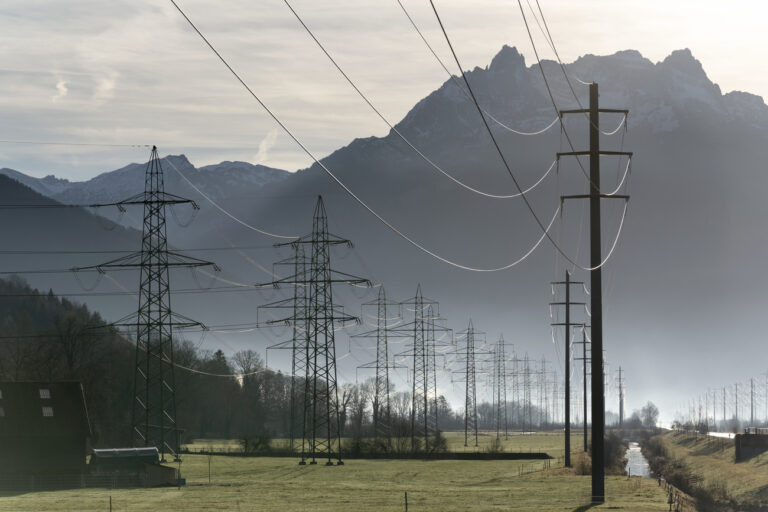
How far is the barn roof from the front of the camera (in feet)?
250

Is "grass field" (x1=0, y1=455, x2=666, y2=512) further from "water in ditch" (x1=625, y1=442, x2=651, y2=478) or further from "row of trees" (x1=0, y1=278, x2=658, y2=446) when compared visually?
"water in ditch" (x1=625, y1=442, x2=651, y2=478)

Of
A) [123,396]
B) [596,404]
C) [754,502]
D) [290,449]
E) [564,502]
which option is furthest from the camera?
[123,396]

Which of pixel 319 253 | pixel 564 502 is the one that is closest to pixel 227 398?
pixel 319 253

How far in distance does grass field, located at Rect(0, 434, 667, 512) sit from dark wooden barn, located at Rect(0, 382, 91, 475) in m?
8.61

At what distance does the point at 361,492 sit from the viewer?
2422 inches

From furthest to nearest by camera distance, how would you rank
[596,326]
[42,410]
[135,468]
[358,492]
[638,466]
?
1. [638,466]
2. [42,410]
3. [135,468]
4. [358,492]
5. [596,326]

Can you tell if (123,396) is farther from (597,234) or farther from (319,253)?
(597,234)

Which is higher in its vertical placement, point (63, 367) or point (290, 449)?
point (63, 367)

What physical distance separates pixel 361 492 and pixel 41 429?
2784 centimetres

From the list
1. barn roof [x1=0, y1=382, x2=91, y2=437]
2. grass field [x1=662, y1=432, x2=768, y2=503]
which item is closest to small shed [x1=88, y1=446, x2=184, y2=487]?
barn roof [x1=0, y1=382, x2=91, y2=437]

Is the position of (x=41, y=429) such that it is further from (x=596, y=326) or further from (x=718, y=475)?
(x=718, y=475)

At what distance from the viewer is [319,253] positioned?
8638 centimetres

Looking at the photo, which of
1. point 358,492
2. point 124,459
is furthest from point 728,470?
point 124,459

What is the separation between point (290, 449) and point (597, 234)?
7288cm
